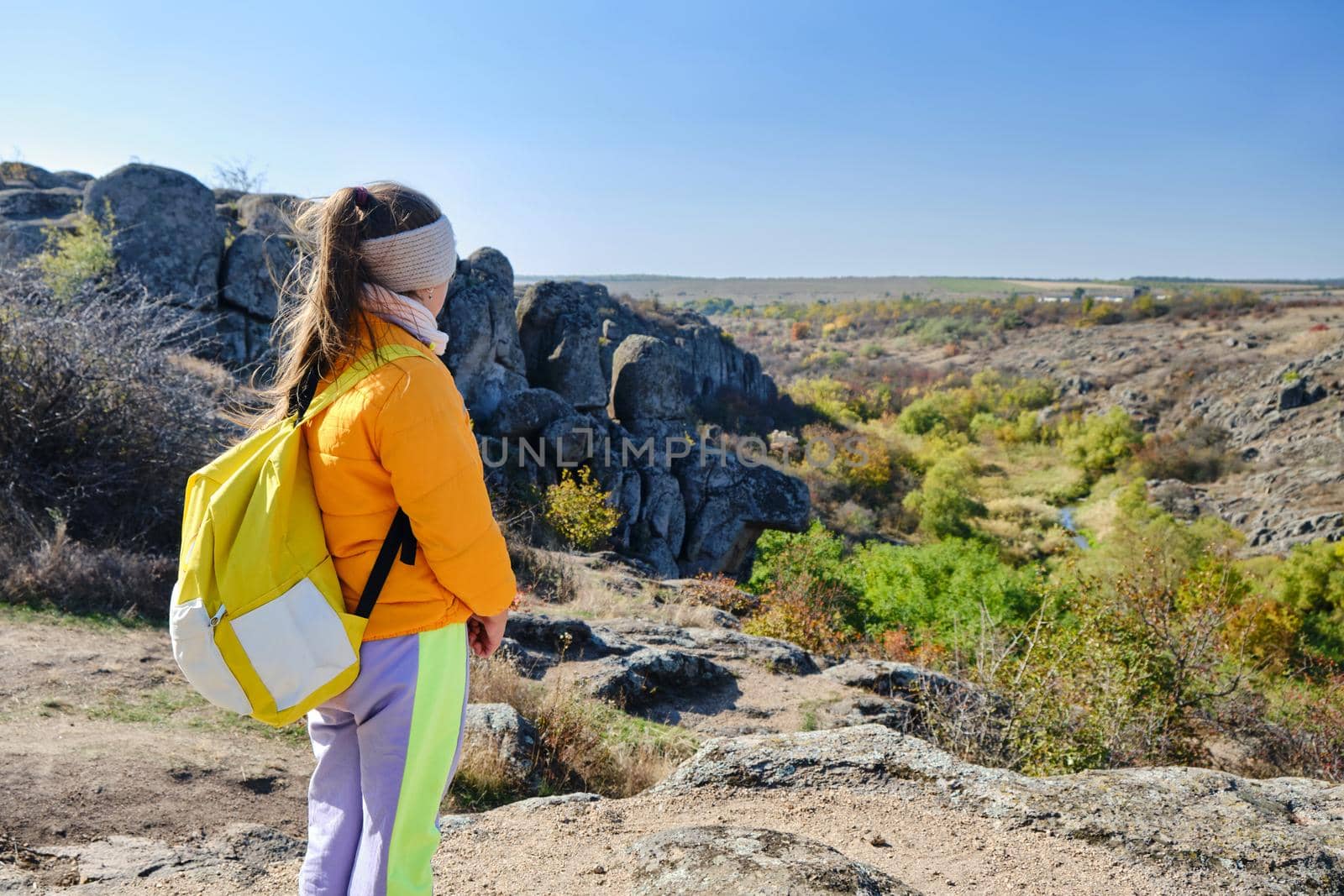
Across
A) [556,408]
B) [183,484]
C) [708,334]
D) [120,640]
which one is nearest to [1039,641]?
[120,640]

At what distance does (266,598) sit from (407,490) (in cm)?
33

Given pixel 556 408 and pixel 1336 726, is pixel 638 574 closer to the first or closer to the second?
pixel 556 408

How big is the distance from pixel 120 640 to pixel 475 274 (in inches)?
512

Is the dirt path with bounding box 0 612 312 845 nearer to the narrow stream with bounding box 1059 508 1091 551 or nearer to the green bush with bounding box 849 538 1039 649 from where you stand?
the green bush with bounding box 849 538 1039 649

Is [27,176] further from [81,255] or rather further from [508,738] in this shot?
[508,738]

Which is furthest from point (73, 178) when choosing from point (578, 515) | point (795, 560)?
point (795, 560)

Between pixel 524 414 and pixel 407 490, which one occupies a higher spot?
pixel 407 490

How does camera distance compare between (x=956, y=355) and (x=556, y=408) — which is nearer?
(x=556, y=408)

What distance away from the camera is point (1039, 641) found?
5.88 meters

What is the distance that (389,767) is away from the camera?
5.80 feet

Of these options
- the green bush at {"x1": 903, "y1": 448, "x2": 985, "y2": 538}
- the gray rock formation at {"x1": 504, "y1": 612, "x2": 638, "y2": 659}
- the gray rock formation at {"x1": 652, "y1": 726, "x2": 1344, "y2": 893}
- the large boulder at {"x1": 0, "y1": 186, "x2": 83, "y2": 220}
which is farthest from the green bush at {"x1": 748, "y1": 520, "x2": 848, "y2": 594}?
the large boulder at {"x1": 0, "y1": 186, "x2": 83, "y2": 220}

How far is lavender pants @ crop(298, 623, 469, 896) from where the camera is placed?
5.79 ft

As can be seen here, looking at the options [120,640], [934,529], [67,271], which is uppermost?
[67,271]

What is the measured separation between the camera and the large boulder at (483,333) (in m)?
16.3
